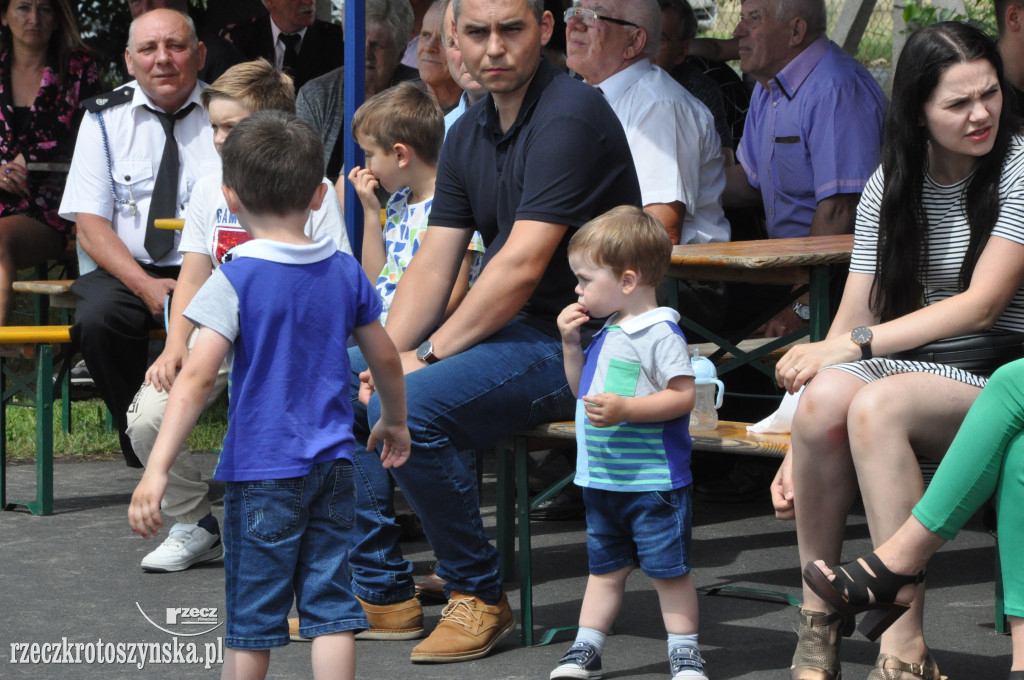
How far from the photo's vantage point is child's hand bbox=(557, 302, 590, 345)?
2992 mm

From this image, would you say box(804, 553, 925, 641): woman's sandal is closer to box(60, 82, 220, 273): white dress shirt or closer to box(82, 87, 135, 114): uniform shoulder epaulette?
box(60, 82, 220, 273): white dress shirt

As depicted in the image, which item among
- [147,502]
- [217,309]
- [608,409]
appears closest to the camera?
[147,502]

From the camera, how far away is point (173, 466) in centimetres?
426

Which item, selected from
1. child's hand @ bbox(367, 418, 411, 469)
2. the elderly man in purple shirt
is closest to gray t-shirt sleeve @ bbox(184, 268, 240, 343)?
child's hand @ bbox(367, 418, 411, 469)

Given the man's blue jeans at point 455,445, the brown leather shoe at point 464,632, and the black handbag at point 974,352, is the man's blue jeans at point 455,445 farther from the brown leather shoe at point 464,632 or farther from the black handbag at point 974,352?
the black handbag at point 974,352

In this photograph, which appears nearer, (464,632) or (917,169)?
(917,169)

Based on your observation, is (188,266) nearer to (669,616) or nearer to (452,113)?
(452,113)

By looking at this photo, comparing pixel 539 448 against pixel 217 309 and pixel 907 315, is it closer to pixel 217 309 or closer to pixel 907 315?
pixel 907 315

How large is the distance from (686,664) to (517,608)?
2.79 feet

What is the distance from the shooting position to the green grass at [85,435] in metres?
6.05

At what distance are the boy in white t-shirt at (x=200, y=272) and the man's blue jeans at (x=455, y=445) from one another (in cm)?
67

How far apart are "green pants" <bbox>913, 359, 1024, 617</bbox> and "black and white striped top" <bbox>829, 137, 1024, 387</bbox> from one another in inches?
10.4

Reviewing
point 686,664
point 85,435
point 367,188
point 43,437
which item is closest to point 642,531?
point 686,664

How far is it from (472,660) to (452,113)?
225 centimetres
